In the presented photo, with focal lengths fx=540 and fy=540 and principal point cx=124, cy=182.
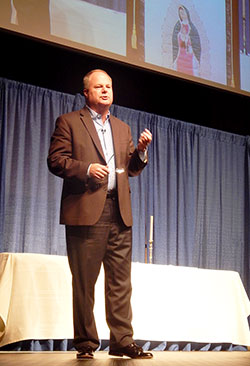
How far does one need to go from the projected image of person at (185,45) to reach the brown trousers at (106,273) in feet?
8.78

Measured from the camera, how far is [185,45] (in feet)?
16.2

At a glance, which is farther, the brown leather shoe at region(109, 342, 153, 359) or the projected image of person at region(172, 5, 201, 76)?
the projected image of person at region(172, 5, 201, 76)

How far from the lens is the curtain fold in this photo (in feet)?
16.8

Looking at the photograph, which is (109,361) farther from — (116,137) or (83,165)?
(116,137)

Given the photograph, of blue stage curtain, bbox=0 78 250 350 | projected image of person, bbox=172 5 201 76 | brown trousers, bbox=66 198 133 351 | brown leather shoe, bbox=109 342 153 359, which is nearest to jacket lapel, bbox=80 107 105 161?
brown trousers, bbox=66 198 133 351

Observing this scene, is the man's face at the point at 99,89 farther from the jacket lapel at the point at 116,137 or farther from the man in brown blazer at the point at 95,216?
the jacket lapel at the point at 116,137

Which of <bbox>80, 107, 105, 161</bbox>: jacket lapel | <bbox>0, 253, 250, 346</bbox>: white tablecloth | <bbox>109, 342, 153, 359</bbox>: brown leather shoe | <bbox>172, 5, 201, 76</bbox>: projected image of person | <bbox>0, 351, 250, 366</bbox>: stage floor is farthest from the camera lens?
<bbox>172, 5, 201, 76</bbox>: projected image of person

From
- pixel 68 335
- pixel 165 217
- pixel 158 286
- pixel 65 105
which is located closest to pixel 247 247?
pixel 165 217

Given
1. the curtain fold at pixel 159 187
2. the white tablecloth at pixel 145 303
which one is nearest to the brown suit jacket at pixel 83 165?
the white tablecloth at pixel 145 303

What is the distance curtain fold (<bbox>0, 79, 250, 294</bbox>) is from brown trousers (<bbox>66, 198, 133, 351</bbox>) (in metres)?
2.62

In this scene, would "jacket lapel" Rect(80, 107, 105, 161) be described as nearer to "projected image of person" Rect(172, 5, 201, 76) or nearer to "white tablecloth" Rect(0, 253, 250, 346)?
"white tablecloth" Rect(0, 253, 250, 346)

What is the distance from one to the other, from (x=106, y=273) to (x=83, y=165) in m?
0.52

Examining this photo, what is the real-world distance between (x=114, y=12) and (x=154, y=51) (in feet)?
1.58

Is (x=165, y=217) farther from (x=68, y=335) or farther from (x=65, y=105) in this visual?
(x=68, y=335)
